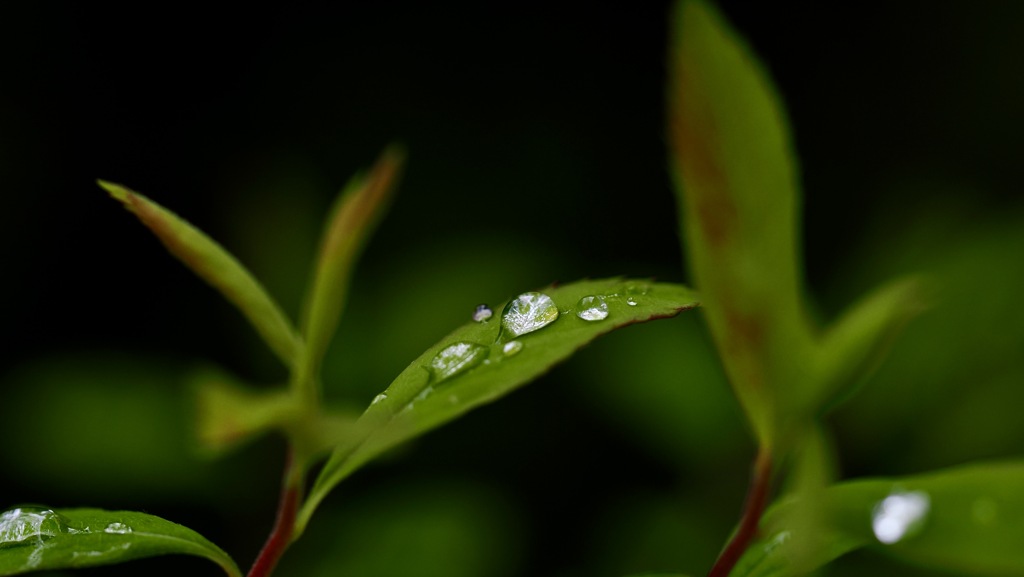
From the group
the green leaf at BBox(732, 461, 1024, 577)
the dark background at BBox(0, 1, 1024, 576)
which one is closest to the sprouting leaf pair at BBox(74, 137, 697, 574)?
the green leaf at BBox(732, 461, 1024, 577)

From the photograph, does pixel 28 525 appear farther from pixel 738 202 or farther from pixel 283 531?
pixel 738 202

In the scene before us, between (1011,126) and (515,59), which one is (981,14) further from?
(515,59)

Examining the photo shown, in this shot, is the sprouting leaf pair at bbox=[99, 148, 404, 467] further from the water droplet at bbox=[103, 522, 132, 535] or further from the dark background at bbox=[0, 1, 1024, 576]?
the dark background at bbox=[0, 1, 1024, 576]

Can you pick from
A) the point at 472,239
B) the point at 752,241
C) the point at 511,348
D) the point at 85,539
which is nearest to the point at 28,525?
the point at 85,539

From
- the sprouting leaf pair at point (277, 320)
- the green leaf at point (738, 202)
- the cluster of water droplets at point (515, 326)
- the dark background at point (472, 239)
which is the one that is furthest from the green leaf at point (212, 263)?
the dark background at point (472, 239)

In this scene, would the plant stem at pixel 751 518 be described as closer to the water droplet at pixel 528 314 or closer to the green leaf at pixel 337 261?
the water droplet at pixel 528 314
